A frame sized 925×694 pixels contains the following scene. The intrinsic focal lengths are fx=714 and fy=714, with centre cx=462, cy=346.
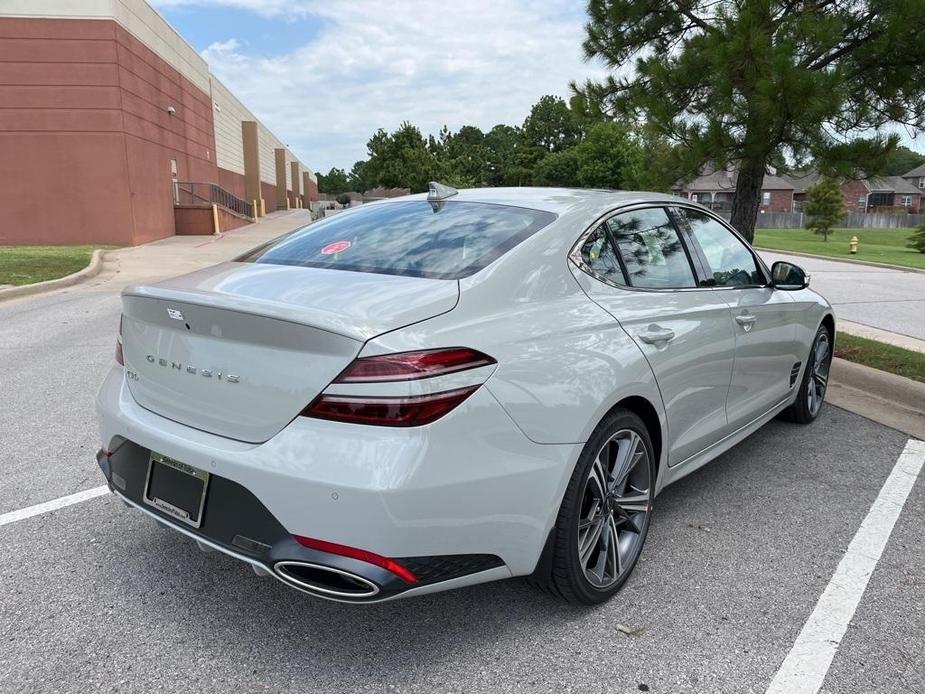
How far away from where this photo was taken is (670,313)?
3.11 meters

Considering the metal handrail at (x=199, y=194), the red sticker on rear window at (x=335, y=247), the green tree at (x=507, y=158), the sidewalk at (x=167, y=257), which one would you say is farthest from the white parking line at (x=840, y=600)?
the green tree at (x=507, y=158)

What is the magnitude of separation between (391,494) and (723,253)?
2.66 metres

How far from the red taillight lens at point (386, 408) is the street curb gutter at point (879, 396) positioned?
13.3 ft

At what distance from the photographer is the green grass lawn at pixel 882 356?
6.16 metres

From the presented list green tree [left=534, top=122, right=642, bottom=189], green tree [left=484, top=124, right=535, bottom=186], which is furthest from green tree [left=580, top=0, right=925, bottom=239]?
green tree [left=484, top=124, right=535, bottom=186]

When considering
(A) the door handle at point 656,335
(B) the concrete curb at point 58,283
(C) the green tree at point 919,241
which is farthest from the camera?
(C) the green tree at point 919,241

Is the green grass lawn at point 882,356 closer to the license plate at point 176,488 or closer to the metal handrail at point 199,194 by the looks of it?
the license plate at point 176,488

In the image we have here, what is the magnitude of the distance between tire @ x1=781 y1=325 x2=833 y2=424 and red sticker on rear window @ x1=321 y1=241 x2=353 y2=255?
3.25 metres

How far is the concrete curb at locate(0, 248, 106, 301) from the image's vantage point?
37.6 ft

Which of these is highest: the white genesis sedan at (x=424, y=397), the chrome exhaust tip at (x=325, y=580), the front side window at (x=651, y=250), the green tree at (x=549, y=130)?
the green tree at (x=549, y=130)

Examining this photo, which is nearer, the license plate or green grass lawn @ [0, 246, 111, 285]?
the license plate

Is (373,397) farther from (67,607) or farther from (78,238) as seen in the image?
(78,238)

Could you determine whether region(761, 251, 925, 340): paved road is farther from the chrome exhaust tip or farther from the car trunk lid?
the chrome exhaust tip

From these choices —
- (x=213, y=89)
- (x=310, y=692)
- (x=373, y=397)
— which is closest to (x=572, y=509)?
(x=373, y=397)
